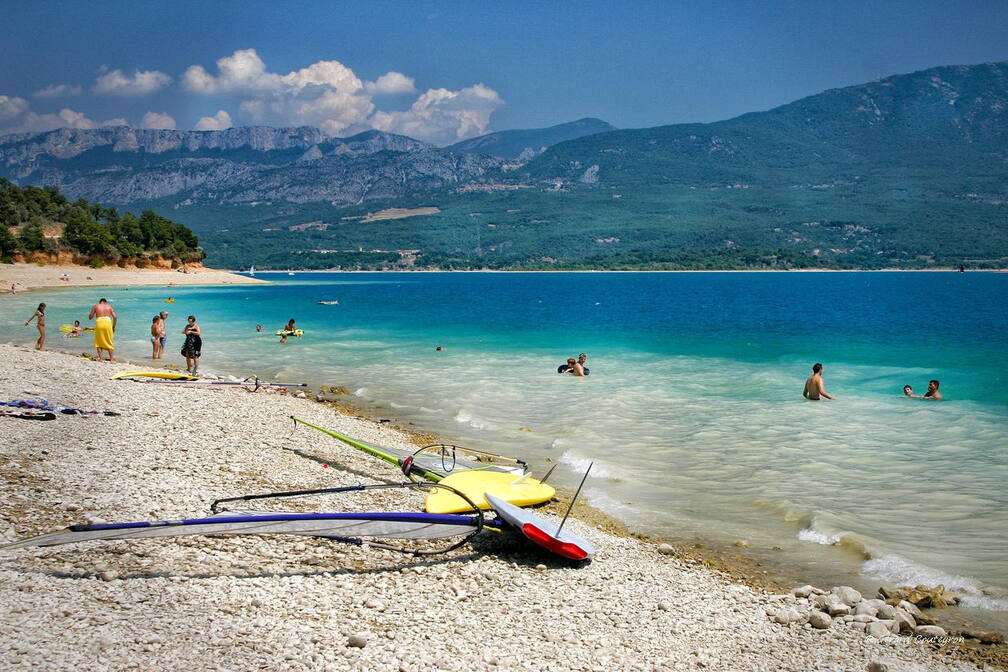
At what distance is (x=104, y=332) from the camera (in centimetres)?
2153

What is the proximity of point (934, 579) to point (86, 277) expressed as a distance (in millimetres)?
90476

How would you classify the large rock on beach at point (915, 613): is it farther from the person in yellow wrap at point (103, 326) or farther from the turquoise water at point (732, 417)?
the person in yellow wrap at point (103, 326)

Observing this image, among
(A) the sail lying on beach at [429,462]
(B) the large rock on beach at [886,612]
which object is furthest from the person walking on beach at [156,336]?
(B) the large rock on beach at [886,612]

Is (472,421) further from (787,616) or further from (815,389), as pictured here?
(787,616)

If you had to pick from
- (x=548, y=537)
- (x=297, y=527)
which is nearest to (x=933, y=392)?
(x=548, y=537)

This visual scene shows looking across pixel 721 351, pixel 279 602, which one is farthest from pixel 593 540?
pixel 721 351

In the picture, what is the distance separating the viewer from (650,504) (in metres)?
10.6

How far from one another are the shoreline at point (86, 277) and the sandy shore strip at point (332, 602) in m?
64.7

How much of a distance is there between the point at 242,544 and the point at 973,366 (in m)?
31.2

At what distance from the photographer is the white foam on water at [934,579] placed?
23.8 feet

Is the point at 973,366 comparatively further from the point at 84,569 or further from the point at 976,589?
the point at 84,569

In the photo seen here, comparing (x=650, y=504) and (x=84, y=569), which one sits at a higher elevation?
(x=84, y=569)

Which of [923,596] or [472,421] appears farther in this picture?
[472,421]

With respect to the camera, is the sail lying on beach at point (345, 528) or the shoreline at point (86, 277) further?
the shoreline at point (86, 277)
